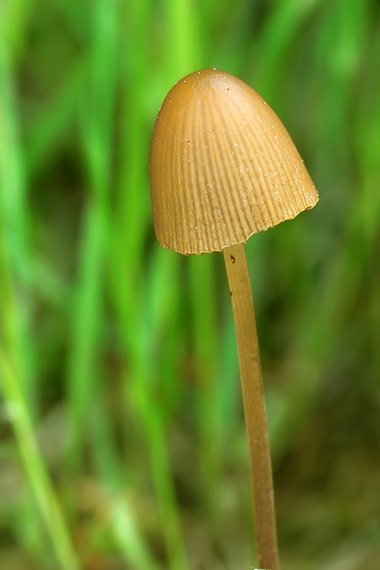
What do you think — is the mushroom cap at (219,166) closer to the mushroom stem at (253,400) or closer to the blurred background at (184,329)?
the mushroom stem at (253,400)

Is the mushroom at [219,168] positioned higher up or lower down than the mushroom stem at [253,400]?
higher up

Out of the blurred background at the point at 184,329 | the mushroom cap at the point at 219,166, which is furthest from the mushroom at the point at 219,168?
the blurred background at the point at 184,329

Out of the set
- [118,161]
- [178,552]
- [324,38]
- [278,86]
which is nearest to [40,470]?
[178,552]

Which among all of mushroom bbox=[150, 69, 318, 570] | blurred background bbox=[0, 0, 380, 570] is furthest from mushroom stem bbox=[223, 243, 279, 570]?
blurred background bbox=[0, 0, 380, 570]

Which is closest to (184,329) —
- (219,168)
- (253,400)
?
(253,400)

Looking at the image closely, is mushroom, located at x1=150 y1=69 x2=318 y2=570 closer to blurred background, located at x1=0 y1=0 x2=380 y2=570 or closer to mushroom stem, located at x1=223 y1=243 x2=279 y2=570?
mushroom stem, located at x1=223 y1=243 x2=279 y2=570

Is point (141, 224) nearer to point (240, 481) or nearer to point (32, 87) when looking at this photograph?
point (240, 481)

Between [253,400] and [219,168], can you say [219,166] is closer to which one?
[219,168]
